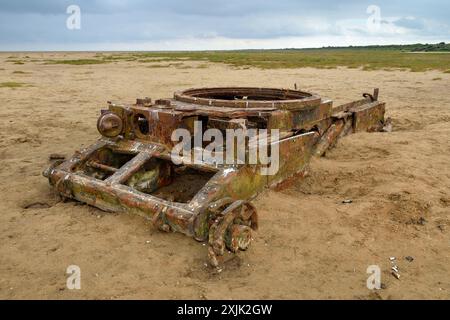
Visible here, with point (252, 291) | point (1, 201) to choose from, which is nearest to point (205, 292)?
point (252, 291)

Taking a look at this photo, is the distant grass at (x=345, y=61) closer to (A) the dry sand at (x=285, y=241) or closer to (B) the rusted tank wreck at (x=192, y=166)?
(A) the dry sand at (x=285, y=241)

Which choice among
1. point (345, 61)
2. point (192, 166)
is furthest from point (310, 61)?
point (192, 166)

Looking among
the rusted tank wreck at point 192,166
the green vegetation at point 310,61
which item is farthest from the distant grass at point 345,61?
the rusted tank wreck at point 192,166

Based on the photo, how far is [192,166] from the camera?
3756 millimetres

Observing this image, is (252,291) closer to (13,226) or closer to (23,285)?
(23,285)

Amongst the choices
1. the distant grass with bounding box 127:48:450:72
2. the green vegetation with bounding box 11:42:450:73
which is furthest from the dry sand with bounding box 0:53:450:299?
the distant grass with bounding box 127:48:450:72

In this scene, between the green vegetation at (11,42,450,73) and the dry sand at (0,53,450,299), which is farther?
the green vegetation at (11,42,450,73)

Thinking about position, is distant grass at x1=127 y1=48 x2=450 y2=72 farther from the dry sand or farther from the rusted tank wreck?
the rusted tank wreck

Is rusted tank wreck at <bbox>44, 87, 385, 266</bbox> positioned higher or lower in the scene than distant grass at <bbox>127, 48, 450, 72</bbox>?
lower

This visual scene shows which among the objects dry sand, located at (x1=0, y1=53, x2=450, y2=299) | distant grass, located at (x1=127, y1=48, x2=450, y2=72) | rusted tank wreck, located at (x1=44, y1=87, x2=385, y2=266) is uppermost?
distant grass, located at (x1=127, y1=48, x2=450, y2=72)

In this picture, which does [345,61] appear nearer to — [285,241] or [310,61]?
[310,61]

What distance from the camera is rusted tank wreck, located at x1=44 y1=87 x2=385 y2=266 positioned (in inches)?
125

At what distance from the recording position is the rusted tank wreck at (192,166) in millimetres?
3180

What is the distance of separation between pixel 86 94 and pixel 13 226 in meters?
10.7
